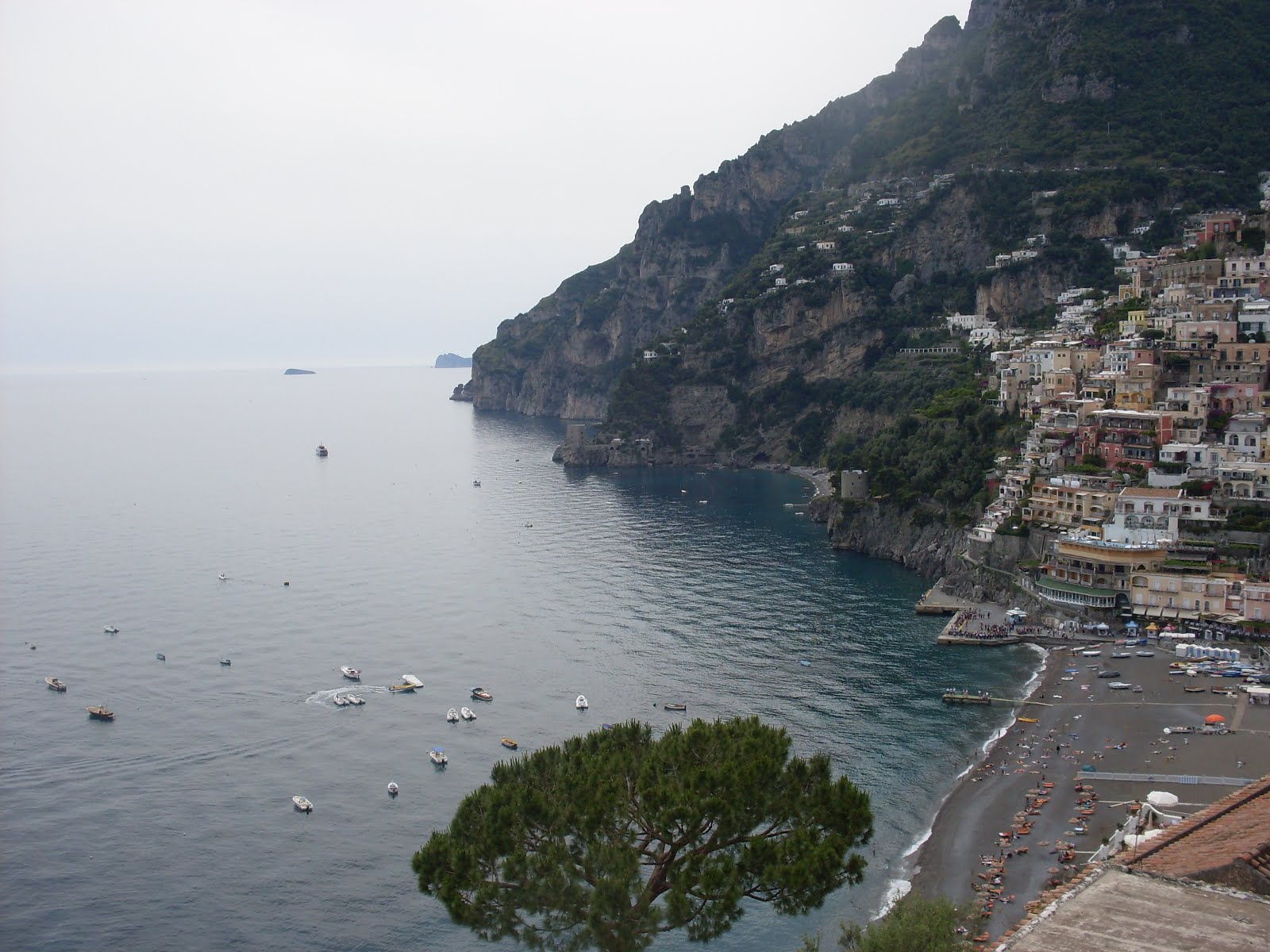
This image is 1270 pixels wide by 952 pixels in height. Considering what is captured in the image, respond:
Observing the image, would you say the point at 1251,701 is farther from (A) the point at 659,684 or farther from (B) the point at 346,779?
(B) the point at 346,779

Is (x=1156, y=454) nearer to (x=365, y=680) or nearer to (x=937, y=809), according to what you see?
(x=937, y=809)

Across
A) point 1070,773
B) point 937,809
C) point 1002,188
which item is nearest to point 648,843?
point 937,809

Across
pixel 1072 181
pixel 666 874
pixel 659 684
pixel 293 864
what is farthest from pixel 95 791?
pixel 1072 181

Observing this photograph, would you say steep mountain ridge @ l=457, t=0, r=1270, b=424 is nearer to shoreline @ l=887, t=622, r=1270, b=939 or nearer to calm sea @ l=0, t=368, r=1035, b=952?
calm sea @ l=0, t=368, r=1035, b=952

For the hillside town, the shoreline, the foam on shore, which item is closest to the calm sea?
the foam on shore

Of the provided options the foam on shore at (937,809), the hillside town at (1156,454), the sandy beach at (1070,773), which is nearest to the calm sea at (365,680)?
the foam on shore at (937,809)
